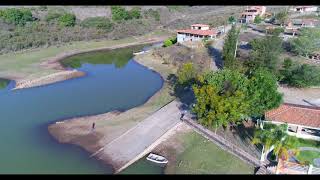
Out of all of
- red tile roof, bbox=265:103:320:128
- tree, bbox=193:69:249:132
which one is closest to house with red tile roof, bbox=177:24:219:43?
tree, bbox=193:69:249:132

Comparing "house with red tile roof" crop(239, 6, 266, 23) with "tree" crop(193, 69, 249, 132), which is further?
Result: "house with red tile roof" crop(239, 6, 266, 23)

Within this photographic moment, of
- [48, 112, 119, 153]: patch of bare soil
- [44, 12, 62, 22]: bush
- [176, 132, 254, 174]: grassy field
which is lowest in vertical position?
[176, 132, 254, 174]: grassy field

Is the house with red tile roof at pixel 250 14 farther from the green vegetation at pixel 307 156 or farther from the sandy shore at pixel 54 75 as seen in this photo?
the green vegetation at pixel 307 156

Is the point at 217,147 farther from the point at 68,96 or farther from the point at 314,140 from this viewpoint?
the point at 68,96

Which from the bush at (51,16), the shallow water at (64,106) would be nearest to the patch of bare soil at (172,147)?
the shallow water at (64,106)

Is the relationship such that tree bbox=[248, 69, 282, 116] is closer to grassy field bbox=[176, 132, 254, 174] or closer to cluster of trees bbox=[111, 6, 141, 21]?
grassy field bbox=[176, 132, 254, 174]

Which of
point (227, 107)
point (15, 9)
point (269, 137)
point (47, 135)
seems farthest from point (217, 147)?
point (15, 9)

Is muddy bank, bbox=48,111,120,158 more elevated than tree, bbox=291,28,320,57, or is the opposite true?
tree, bbox=291,28,320,57
